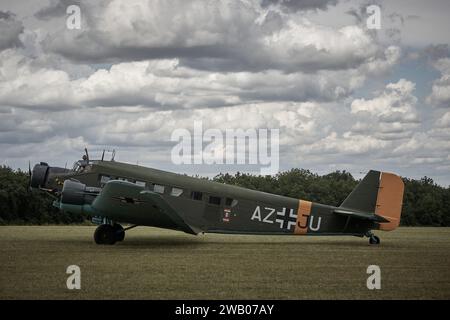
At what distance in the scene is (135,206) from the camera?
677 inches

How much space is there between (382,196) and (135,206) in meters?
8.02

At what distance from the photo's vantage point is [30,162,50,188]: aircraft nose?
731 inches

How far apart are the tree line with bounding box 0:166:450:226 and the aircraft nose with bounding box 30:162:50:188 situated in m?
24.2

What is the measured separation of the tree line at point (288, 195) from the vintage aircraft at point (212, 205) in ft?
81.4

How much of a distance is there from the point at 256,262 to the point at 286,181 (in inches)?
2204

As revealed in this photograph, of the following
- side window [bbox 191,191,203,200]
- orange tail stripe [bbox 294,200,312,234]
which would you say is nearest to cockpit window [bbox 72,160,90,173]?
side window [bbox 191,191,203,200]

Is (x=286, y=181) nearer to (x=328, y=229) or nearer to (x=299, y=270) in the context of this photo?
(x=328, y=229)

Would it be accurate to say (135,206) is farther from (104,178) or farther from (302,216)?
(302,216)

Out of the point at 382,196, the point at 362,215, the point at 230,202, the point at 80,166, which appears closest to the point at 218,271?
the point at 230,202

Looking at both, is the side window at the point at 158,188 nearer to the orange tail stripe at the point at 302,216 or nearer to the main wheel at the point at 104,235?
the main wheel at the point at 104,235

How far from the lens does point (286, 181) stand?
69.9m

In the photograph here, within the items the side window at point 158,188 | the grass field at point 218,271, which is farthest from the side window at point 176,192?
the grass field at point 218,271

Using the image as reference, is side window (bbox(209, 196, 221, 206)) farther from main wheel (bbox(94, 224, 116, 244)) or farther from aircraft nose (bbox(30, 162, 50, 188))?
aircraft nose (bbox(30, 162, 50, 188))
